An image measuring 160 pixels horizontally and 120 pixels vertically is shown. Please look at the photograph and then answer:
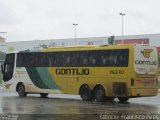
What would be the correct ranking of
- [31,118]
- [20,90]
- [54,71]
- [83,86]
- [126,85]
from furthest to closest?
[20,90]
[54,71]
[83,86]
[126,85]
[31,118]

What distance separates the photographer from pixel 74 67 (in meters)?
29.7

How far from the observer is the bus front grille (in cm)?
2644

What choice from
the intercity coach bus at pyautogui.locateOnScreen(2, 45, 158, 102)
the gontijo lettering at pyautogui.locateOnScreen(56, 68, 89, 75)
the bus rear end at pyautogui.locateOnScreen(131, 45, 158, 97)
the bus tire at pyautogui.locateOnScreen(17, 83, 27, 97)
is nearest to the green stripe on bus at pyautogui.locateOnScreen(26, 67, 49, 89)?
the intercity coach bus at pyautogui.locateOnScreen(2, 45, 158, 102)

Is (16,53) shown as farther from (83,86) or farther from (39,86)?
(83,86)

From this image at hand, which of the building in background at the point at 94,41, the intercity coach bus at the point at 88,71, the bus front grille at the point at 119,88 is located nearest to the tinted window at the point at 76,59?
the intercity coach bus at the point at 88,71

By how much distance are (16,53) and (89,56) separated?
22.9 feet

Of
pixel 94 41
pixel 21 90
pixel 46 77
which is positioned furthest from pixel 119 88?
pixel 94 41

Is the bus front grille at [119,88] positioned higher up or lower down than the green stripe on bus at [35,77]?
lower down

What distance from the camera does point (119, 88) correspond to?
2675 centimetres

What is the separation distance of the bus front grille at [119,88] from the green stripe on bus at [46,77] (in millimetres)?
4987

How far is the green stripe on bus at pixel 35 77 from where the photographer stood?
31906mm

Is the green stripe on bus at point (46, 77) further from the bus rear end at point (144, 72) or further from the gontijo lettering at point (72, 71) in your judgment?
the bus rear end at point (144, 72)

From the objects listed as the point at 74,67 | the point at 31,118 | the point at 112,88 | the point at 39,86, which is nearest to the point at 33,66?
the point at 39,86

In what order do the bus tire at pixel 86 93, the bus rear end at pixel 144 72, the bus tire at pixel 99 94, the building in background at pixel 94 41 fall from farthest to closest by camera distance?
the building in background at pixel 94 41 < the bus tire at pixel 86 93 < the bus tire at pixel 99 94 < the bus rear end at pixel 144 72
